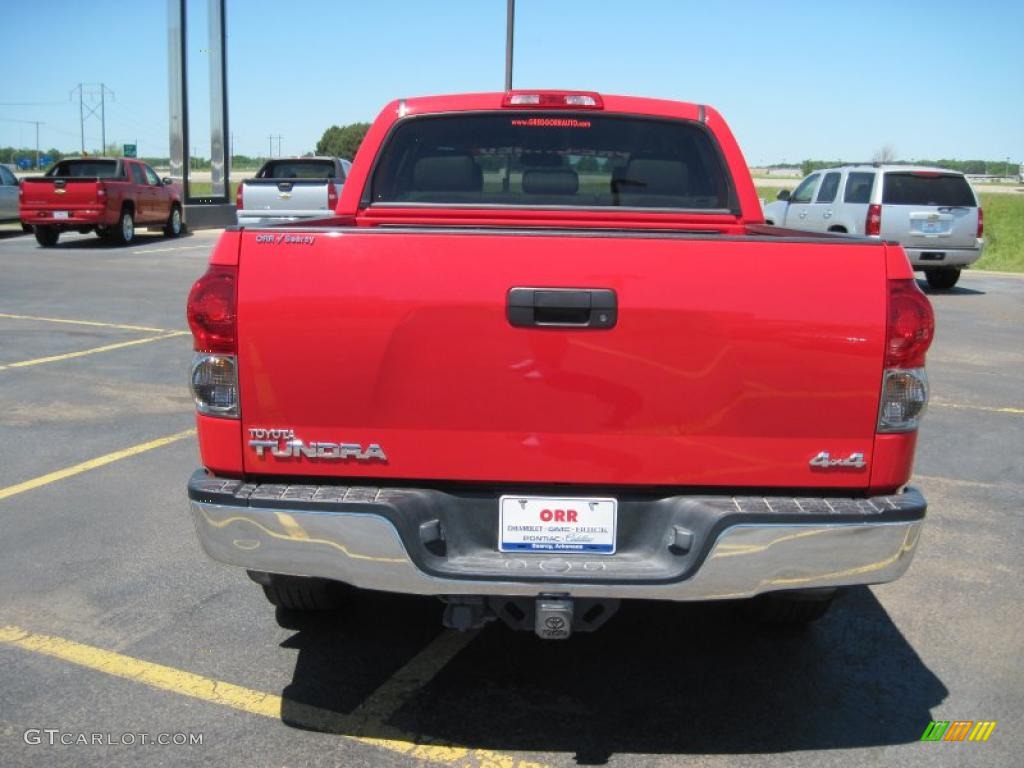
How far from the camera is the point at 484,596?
2.88m

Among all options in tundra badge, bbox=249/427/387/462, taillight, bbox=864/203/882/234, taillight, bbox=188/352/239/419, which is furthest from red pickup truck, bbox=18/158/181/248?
tundra badge, bbox=249/427/387/462

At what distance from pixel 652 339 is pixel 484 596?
0.86m

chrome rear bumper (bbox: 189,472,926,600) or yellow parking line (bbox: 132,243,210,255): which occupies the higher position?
chrome rear bumper (bbox: 189,472,926,600)

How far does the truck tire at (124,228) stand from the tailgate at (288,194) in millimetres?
4846

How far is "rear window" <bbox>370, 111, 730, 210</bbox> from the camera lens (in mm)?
4535

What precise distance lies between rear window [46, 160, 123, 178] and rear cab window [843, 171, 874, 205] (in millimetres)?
15080

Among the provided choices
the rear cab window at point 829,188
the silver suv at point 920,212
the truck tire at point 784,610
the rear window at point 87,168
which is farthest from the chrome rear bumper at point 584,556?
the rear window at point 87,168

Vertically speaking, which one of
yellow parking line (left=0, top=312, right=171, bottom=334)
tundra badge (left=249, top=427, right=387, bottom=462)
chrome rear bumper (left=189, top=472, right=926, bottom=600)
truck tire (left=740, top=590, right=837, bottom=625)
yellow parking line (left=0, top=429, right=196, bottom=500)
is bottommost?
yellow parking line (left=0, top=312, right=171, bottom=334)

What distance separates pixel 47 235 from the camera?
21.4 metres

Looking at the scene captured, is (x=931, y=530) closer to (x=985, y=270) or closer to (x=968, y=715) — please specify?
(x=968, y=715)

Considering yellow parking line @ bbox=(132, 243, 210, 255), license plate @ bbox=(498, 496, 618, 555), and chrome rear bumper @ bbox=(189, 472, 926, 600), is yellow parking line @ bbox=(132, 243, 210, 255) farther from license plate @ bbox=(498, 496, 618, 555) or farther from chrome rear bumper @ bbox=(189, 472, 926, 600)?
license plate @ bbox=(498, 496, 618, 555)

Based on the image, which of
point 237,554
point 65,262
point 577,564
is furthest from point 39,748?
point 65,262

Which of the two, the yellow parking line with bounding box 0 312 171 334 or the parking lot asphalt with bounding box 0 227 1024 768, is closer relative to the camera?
the parking lot asphalt with bounding box 0 227 1024 768

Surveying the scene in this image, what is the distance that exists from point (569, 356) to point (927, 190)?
50.1 feet
